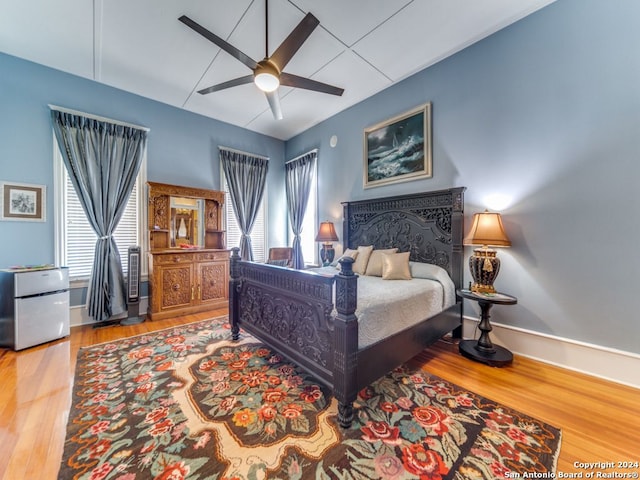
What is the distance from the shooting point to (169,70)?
3.15m

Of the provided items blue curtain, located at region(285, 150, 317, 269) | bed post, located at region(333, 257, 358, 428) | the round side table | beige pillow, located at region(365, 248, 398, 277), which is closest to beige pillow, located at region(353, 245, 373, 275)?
beige pillow, located at region(365, 248, 398, 277)

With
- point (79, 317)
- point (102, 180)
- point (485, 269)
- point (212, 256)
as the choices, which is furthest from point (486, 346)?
point (102, 180)

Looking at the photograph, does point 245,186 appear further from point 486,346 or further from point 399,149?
point 486,346

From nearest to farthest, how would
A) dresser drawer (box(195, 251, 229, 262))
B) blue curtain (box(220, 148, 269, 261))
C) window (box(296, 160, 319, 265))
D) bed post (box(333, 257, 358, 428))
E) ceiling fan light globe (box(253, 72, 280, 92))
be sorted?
bed post (box(333, 257, 358, 428)), ceiling fan light globe (box(253, 72, 280, 92)), dresser drawer (box(195, 251, 229, 262)), blue curtain (box(220, 148, 269, 261)), window (box(296, 160, 319, 265))

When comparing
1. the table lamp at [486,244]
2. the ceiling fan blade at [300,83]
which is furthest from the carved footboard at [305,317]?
the ceiling fan blade at [300,83]

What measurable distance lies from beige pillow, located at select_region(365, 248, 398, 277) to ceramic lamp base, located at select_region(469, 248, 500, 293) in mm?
976

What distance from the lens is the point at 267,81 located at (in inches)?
85.5

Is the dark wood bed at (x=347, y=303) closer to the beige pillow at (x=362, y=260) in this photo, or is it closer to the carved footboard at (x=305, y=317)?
the carved footboard at (x=305, y=317)

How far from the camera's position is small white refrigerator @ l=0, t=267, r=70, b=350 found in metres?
2.51

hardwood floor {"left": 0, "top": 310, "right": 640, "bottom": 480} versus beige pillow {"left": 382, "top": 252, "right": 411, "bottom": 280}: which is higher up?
beige pillow {"left": 382, "top": 252, "right": 411, "bottom": 280}

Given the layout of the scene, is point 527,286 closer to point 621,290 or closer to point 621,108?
point 621,290

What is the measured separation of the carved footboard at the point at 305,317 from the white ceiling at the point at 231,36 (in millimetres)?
2469

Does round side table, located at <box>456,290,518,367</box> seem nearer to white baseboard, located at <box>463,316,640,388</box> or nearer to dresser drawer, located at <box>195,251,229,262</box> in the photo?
white baseboard, located at <box>463,316,640,388</box>

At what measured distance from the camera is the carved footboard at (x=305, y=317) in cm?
153
